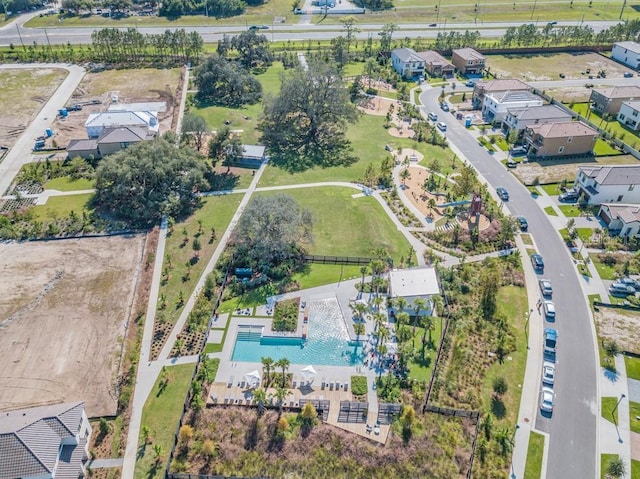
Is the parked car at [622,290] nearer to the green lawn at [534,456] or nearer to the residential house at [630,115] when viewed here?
the green lawn at [534,456]

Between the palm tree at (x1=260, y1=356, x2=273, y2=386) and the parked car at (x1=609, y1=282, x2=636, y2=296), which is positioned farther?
the parked car at (x1=609, y1=282, x2=636, y2=296)

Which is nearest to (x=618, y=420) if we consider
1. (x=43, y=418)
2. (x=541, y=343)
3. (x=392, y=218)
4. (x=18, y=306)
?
(x=541, y=343)

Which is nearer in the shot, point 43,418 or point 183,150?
point 43,418

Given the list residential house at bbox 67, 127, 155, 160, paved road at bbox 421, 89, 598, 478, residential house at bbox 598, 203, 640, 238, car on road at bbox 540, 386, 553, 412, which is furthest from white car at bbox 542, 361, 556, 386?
residential house at bbox 67, 127, 155, 160

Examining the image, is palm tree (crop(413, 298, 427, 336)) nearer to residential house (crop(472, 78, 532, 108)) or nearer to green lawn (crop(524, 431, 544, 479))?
green lawn (crop(524, 431, 544, 479))

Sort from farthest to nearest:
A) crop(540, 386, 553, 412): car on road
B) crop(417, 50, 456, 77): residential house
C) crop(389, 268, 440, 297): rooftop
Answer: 1. crop(417, 50, 456, 77): residential house
2. crop(389, 268, 440, 297): rooftop
3. crop(540, 386, 553, 412): car on road

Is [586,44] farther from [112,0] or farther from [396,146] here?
[112,0]

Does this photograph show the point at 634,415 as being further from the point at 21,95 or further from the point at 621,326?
the point at 21,95
